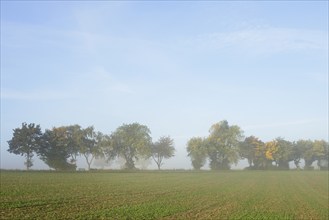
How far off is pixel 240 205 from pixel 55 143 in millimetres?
85418

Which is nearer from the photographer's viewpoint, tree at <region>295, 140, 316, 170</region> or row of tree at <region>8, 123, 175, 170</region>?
row of tree at <region>8, 123, 175, 170</region>

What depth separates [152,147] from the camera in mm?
153750

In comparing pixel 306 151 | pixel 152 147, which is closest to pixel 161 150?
pixel 152 147

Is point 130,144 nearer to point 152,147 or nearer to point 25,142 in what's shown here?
point 152,147

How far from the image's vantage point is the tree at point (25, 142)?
341ft

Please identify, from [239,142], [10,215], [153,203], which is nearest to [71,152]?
[239,142]

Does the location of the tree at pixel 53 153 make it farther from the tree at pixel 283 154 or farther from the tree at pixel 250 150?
the tree at pixel 283 154

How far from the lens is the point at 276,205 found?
36781 mm

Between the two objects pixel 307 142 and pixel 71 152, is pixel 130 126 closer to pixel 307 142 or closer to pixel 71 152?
pixel 71 152

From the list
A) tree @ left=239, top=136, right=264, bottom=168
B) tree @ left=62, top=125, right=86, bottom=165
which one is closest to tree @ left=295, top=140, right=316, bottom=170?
tree @ left=239, top=136, right=264, bottom=168

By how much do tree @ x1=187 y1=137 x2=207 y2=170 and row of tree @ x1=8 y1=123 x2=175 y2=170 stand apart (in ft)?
39.0

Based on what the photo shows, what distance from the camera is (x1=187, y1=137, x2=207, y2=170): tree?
145 m

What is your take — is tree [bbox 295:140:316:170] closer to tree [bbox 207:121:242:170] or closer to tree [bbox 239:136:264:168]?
tree [bbox 239:136:264:168]

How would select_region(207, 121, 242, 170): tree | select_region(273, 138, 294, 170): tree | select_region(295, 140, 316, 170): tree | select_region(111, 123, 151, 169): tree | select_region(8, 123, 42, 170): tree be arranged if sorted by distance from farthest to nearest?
select_region(295, 140, 316, 170): tree
select_region(273, 138, 294, 170): tree
select_region(207, 121, 242, 170): tree
select_region(111, 123, 151, 169): tree
select_region(8, 123, 42, 170): tree
